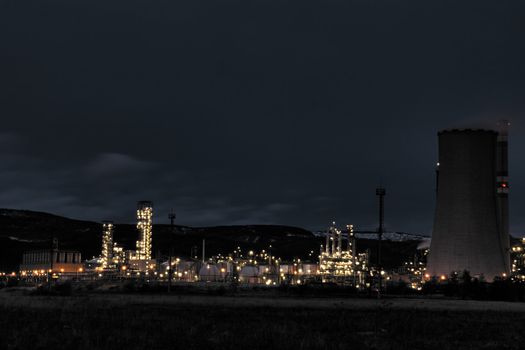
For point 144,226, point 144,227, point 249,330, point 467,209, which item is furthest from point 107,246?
point 249,330

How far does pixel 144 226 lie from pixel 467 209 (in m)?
47.9

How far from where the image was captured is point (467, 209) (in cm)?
7481

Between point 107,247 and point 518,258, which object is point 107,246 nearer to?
point 107,247

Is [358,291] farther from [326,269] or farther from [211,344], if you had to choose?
[211,344]

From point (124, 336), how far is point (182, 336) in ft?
5.59

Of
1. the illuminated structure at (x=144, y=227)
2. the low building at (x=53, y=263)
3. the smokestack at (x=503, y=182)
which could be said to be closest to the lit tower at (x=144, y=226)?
the illuminated structure at (x=144, y=227)

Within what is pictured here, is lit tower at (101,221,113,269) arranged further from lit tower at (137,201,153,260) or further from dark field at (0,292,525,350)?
dark field at (0,292,525,350)

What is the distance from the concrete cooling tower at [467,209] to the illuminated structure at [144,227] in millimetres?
42787

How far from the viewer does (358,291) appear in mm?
65062

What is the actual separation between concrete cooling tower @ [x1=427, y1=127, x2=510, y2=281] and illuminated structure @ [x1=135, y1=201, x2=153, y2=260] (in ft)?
140

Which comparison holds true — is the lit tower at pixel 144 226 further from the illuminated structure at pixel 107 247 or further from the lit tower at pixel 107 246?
the lit tower at pixel 107 246

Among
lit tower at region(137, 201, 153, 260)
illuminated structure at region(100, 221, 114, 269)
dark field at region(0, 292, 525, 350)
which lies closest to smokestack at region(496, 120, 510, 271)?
lit tower at region(137, 201, 153, 260)

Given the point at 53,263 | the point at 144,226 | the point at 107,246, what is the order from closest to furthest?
the point at 144,226, the point at 107,246, the point at 53,263

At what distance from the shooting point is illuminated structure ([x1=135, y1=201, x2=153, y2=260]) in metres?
103
